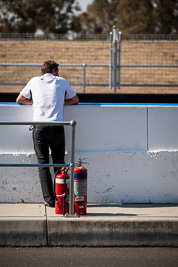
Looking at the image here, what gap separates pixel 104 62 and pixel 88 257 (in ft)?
34.1

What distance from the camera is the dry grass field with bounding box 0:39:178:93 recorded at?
46.7 feet

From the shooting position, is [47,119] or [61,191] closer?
[61,191]

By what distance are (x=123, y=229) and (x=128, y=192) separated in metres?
1.16

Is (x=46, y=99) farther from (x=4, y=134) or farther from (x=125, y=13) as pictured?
(x=125, y=13)

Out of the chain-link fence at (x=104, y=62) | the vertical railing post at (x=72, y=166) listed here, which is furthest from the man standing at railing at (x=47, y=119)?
the chain-link fence at (x=104, y=62)

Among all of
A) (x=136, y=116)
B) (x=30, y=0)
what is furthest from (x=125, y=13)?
(x=136, y=116)

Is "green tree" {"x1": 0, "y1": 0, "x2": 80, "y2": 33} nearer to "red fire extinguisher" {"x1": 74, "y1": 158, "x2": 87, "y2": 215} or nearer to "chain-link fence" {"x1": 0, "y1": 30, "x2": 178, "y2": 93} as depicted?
"chain-link fence" {"x1": 0, "y1": 30, "x2": 178, "y2": 93}

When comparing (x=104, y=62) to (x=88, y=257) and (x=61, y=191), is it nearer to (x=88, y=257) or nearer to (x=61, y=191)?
(x=61, y=191)

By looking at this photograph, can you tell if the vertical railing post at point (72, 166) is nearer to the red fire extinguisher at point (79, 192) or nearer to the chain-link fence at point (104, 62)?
the red fire extinguisher at point (79, 192)

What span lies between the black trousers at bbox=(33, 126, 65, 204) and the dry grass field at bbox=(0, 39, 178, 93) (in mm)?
7711

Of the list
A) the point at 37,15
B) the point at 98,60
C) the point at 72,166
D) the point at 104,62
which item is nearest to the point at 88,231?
the point at 72,166

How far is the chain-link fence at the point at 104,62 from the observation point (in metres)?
13.9

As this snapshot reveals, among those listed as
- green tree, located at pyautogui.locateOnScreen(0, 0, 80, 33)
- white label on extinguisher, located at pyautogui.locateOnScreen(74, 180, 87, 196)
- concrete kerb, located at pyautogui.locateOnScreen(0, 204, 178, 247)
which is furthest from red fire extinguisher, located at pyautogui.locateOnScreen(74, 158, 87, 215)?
green tree, located at pyautogui.locateOnScreen(0, 0, 80, 33)

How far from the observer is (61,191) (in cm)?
591
